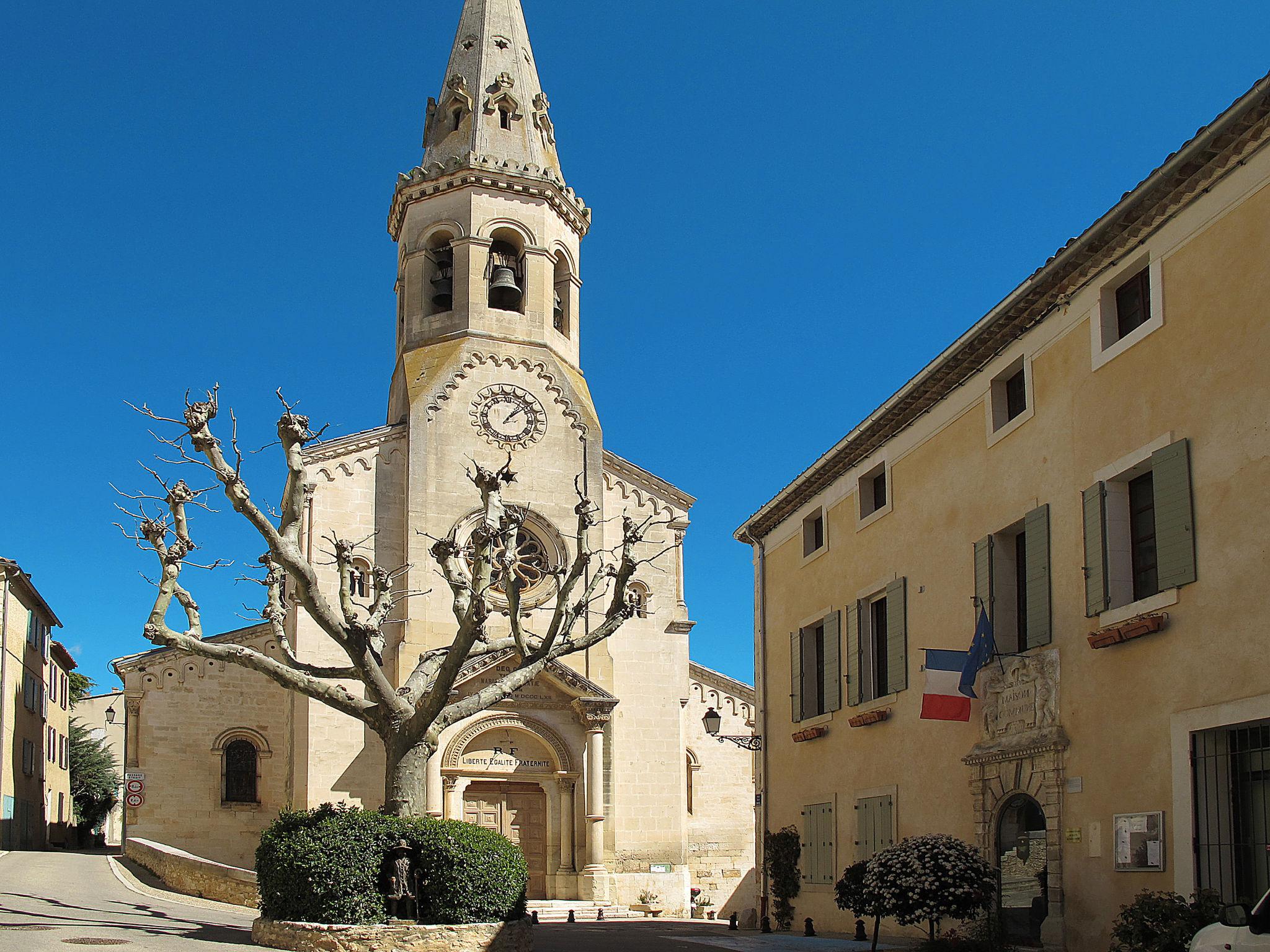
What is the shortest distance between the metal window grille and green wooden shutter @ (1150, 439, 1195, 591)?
1493 millimetres

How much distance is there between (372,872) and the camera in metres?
16.3

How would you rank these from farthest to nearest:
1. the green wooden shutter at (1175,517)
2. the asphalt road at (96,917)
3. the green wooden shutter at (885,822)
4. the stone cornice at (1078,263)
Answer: the green wooden shutter at (885,822) → the asphalt road at (96,917) → the green wooden shutter at (1175,517) → the stone cornice at (1078,263)

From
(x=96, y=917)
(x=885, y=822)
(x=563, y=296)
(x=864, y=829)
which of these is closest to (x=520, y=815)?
(x=864, y=829)

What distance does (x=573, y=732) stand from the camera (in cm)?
2986

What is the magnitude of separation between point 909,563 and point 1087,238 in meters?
6.05

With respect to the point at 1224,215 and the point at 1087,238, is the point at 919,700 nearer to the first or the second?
the point at 1087,238

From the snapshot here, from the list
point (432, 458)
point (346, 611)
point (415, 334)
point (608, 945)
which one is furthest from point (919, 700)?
point (415, 334)

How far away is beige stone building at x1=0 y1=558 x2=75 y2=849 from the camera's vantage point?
117 feet

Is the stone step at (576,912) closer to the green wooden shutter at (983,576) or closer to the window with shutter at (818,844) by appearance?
the window with shutter at (818,844)

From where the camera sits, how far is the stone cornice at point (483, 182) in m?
33.2

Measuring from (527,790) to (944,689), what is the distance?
15536 millimetres

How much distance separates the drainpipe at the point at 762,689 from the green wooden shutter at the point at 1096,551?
11.3 meters

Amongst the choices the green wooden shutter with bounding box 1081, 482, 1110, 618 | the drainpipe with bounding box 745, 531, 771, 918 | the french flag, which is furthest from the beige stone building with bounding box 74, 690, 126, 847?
the green wooden shutter with bounding box 1081, 482, 1110, 618

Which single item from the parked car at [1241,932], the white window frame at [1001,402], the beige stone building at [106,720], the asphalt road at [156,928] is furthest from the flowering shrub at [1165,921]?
the beige stone building at [106,720]
